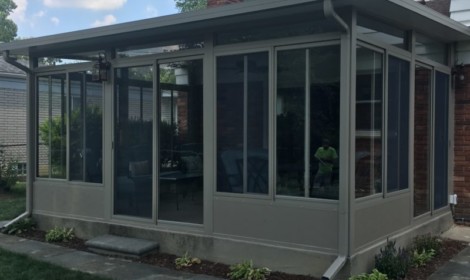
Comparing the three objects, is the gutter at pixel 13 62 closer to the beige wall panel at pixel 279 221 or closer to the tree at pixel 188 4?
the beige wall panel at pixel 279 221

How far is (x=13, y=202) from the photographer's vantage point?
10.6m

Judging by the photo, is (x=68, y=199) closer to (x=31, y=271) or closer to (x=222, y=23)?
(x=31, y=271)

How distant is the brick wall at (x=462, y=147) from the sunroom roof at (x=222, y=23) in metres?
0.82

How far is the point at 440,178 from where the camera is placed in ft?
24.5

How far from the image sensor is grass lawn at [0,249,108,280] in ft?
→ 18.1

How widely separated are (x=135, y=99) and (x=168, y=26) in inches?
52.3

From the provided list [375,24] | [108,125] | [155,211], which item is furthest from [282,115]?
[108,125]

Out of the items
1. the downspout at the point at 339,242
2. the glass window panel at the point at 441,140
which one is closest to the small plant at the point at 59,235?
the downspout at the point at 339,242

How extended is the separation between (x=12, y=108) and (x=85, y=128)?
31.9 ft

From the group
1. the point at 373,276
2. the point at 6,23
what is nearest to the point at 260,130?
the point at 373,276

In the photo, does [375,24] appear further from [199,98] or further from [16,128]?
[16,128]

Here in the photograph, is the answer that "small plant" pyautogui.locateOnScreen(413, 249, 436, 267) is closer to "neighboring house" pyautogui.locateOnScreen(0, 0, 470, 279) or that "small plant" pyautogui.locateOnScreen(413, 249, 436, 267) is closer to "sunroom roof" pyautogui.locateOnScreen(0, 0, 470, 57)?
"neighboring house" pyautogui.locateOnScreen(0, 0, 470, 279)

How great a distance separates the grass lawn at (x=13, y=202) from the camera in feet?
30.2

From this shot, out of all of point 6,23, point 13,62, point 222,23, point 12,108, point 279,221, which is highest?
point 6,23
